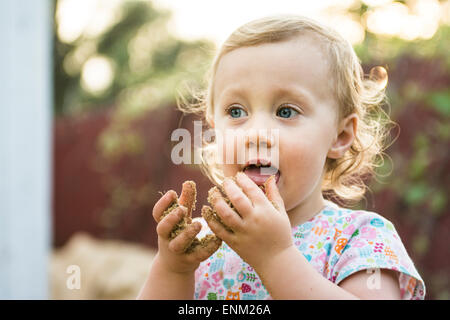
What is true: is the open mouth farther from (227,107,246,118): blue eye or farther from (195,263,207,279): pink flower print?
(195,263,207,279): pink flower print

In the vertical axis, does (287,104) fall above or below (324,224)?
above

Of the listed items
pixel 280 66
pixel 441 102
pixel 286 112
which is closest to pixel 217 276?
pixel 286 112

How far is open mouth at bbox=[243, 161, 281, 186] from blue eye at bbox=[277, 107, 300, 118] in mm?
155

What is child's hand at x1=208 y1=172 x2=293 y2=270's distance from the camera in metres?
1.15

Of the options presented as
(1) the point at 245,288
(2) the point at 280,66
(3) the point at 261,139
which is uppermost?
(2) the point at 280,66

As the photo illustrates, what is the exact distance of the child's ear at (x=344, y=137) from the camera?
1572 millimetres

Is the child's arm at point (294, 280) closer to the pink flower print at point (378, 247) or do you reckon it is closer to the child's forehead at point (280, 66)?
the pink flower print at point (378, 247)

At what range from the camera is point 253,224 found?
115 centimetres

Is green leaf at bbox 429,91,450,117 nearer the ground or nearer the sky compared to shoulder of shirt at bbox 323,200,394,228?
nearer the sky

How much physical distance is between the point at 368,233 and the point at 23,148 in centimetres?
285

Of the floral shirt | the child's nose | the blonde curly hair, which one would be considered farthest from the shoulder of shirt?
the child's nose

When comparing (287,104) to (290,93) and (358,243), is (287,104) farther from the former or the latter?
(358,243)

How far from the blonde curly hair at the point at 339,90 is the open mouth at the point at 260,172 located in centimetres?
34

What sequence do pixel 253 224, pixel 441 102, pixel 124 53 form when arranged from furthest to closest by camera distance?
pixel 124 53, pixel 441 102, pixel 253 224
